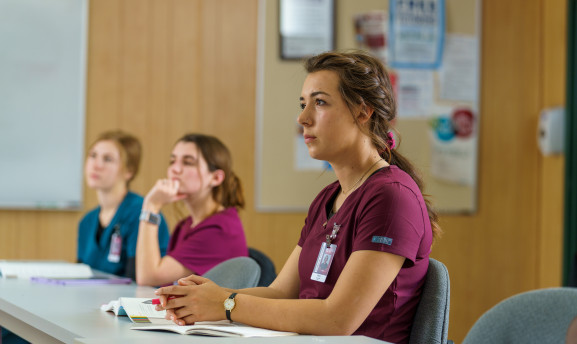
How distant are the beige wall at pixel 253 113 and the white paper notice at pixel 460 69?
0.08m

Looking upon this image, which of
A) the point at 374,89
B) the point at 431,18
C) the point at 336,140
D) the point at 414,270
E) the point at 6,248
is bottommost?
the point at 6,248

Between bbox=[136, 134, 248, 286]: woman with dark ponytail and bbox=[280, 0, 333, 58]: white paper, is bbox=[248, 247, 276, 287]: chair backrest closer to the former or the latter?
bbox=[136, 134, 248, 286]: woman with dark ponytail

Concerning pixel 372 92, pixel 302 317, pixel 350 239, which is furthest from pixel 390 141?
pixel 302 317

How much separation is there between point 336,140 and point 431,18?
123 inches

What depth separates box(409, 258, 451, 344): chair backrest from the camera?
172cm

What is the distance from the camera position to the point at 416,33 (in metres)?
4.70

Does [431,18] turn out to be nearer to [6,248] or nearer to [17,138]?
[17,138]

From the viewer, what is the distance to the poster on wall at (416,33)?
4668mm

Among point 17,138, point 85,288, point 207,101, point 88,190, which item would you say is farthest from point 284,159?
point 85,288

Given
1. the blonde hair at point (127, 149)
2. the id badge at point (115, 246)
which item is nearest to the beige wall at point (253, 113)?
the blonde hair at point (127, 149)

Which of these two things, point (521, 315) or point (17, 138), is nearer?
point (521, 315)

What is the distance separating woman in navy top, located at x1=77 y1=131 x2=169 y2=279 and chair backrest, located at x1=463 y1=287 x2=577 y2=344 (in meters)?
1.75

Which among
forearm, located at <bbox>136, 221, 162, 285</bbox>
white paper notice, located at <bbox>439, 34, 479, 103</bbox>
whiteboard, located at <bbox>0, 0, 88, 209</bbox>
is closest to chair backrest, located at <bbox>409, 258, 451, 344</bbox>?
forearm, located at <bbox>136, 221, 162, 285</bbox>

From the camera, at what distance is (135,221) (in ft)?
10.9
